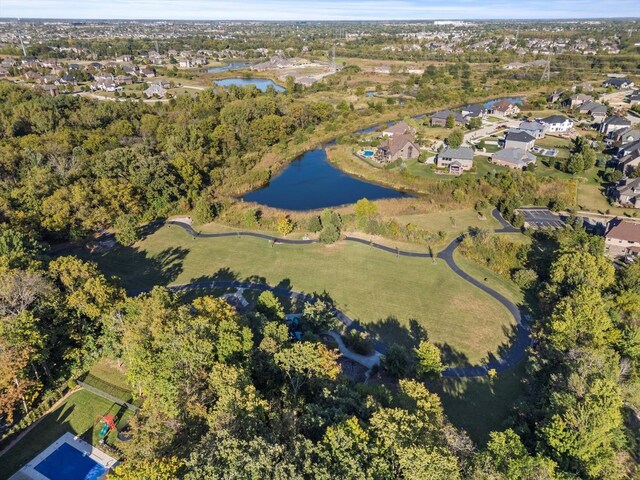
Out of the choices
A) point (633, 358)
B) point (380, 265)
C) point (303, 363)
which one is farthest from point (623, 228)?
point (303, 363)

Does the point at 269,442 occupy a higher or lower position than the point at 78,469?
higher

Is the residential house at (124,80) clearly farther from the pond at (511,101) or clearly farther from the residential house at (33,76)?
the pond at (511,101)

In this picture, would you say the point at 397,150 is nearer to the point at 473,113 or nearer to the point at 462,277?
the point at 473,113

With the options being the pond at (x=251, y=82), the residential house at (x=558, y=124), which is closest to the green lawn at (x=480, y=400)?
the residential house at (x=558, y=124)

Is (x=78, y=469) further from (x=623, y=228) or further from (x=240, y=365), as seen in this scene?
(x=623, y=228)

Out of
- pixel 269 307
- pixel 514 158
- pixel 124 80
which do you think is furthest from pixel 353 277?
pixel 124 80

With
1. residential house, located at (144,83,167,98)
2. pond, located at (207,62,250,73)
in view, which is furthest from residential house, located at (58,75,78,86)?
pond, located at (207,62,250,73)
